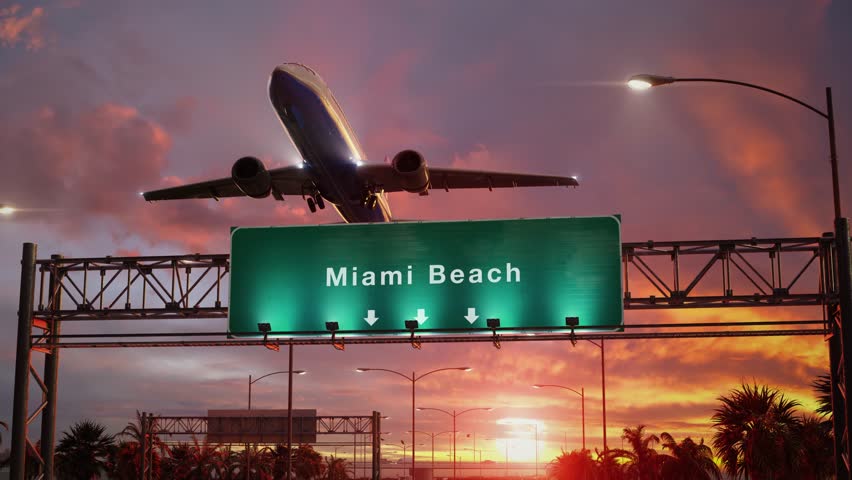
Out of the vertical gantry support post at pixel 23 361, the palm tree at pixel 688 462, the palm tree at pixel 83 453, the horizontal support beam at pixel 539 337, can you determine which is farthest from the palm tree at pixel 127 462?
the horizontal support beam at pixel 539 337

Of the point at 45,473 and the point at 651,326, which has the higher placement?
the point at 651,326

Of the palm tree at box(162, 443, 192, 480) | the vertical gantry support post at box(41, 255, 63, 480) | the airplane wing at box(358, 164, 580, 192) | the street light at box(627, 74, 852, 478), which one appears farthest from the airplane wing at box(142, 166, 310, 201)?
the palm tree at box(162, 443, 192, 480)

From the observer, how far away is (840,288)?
64.7ft

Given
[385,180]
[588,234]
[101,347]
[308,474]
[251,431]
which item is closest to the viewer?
[588,234]

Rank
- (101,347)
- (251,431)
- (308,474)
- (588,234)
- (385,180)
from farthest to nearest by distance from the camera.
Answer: (308,474) → (251,431) → (385,180) → (101,347) → (588,234)

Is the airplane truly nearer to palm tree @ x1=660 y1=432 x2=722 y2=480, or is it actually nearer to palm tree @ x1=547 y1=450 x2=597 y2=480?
palm tree @ x1=660 y1=432 x2=722 y2=480

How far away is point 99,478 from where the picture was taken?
65688 millimetres

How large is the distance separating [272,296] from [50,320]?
6.18 meters

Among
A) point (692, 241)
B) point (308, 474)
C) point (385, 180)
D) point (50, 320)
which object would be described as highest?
point (385, 180)

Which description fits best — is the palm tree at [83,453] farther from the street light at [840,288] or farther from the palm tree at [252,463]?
the street light at [840,288]

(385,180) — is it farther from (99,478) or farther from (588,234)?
(99,478)

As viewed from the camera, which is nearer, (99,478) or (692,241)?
(692,241)

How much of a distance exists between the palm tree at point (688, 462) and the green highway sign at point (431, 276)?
2486 cm

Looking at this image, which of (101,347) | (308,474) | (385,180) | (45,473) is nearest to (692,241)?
(101,347)
